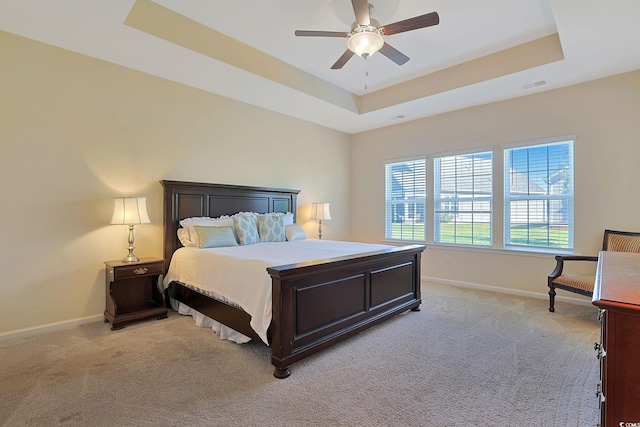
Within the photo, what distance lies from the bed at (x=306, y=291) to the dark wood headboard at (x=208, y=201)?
0.04 ft

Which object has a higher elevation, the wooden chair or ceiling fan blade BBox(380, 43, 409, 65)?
ceiling fan blade BBox(380, 43, 409, 65)

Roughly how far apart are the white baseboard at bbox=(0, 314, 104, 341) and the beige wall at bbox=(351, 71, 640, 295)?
466 cm

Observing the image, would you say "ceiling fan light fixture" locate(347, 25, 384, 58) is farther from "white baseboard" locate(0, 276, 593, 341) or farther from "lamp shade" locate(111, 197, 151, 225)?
"white baseboard" locate(0, 276, 593, 341)

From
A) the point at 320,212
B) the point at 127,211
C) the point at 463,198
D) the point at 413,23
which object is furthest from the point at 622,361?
the point at 320,212

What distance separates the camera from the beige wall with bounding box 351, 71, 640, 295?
11.9 ft

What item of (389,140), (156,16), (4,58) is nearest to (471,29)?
(389,140)

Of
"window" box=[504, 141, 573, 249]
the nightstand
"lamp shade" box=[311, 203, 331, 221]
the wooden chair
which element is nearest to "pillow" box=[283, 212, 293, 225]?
"lamp shade" box=[311, 203, 331, 221]

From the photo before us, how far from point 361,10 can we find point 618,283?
235 centimetres

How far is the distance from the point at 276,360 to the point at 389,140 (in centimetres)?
458

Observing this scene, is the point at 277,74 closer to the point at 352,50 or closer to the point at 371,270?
the point at 352,50

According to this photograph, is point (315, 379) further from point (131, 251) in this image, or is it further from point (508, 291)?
point (508, 291)

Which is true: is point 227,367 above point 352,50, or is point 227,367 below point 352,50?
below

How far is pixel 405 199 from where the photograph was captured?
5637 mm

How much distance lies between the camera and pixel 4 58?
2791 mm
